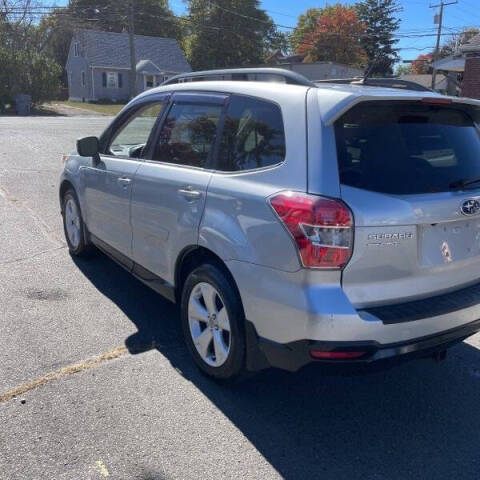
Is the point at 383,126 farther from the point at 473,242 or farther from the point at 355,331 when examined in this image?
the point at 355,331

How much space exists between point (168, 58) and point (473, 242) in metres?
54.1

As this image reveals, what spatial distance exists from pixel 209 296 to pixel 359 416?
1.17m

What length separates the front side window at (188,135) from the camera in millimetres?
3606

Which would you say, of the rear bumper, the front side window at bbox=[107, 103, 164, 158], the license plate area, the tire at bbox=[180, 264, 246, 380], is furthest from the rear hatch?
the front side window at bbox=[107, 103, 164, 158]

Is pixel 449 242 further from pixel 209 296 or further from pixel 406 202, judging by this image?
pixel 209 296

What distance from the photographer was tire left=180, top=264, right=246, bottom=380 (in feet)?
10.6

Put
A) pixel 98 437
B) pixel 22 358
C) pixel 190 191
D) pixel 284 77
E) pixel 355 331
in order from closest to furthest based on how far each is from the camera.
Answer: pixel 355 331, pixel 98 437, pixel 284 77, pixel 190 191, pixel 22 358

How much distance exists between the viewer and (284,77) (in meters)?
3.26

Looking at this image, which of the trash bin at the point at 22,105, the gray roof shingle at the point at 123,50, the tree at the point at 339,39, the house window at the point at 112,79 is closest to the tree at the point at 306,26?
the tree at the point at 339,39

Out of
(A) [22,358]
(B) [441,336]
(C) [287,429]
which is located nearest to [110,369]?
(A) [22,358]

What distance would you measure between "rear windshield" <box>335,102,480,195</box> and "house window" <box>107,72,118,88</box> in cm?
4989

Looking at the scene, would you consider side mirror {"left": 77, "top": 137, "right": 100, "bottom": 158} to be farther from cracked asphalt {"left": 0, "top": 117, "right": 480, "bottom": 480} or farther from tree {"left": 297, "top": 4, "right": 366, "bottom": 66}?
tree {"left": 297, "top": 4, "right": 366, "bottom": 66}

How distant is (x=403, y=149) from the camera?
9.93ft

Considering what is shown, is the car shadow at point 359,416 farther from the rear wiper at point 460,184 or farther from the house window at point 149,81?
the house window at point 149,81
